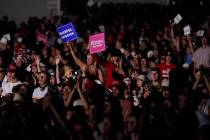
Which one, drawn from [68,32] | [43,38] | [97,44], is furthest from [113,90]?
[43,38]

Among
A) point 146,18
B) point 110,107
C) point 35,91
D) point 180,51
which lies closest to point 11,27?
point 146,18

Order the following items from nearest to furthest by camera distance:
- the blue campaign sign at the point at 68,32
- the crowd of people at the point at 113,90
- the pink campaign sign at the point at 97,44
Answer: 1. the crowd of people at the point at 113,90
2. the pink campaign sign at the point at 97,44
3. the blue campaign sign at the point at 68,32

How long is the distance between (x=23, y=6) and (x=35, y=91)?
11.8 metres

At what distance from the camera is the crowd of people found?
1185cm

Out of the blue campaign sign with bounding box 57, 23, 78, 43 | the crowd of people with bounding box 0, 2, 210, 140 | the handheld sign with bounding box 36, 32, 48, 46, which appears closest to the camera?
the crowd of people with bounding box 0, 2, 210, 140

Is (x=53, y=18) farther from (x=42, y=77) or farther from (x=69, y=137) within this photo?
(x=69, y=137)

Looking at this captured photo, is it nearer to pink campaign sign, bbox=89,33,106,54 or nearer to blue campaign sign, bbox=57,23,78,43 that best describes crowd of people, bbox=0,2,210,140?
pink campaign sign, bbox=89,33,106,54

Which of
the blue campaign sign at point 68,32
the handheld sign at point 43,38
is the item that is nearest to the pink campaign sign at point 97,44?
the blue campaign sign at point 68,32

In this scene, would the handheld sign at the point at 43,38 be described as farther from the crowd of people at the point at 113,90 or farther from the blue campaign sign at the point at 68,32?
the blue campaign sign at the point at 68,32

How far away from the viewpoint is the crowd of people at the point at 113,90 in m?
11.9

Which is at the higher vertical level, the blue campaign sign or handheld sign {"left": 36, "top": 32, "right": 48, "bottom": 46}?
the blue campaign sign

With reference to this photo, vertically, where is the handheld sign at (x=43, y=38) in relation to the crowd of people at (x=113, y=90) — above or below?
above

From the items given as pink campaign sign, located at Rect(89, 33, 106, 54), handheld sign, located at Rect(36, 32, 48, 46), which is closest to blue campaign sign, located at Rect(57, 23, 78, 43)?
pink campaign sign, located at Rect(89, 33, 106, 54)

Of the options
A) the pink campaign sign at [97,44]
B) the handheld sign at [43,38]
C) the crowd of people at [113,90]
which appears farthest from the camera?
the handheld sign at [43,38]
